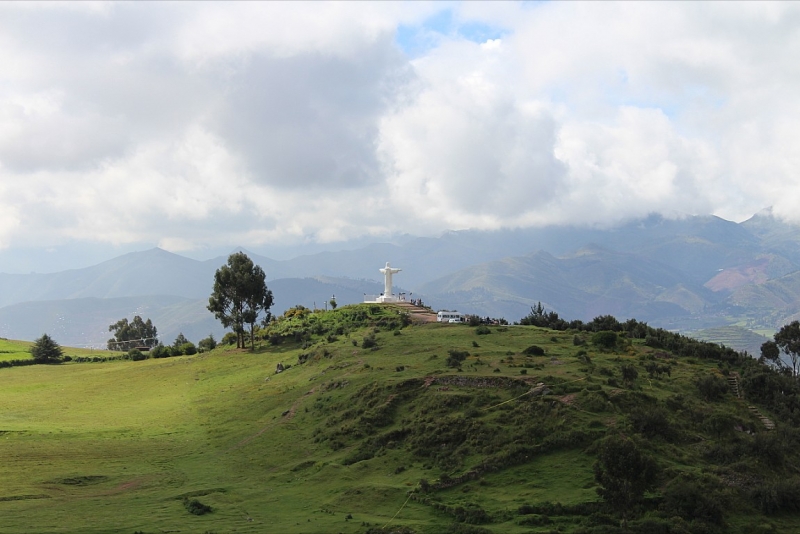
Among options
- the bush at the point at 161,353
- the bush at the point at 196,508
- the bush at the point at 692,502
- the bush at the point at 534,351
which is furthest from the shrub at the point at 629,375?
the bush at the point at 161,353

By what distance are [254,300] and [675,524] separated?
77301 mm

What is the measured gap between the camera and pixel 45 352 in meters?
109

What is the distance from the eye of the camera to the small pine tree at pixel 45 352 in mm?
108188

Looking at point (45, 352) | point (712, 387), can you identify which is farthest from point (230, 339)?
point (712, 387)

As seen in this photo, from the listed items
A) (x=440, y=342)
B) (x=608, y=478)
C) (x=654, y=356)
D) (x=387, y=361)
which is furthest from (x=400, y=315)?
(x=608, y=478)

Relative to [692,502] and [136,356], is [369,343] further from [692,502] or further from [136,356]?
[136,356]

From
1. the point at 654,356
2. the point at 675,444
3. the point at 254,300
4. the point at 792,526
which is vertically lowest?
the point at 792,526

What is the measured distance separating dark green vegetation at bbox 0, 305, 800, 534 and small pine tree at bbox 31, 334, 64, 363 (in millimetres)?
41855

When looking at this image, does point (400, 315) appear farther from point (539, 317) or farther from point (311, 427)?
point (311, 427)

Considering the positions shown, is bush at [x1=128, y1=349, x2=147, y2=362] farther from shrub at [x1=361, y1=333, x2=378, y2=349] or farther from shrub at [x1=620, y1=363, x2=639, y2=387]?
shrub at [x1=620, y1=363, x2=639, y2=387]

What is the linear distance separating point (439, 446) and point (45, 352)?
92017 mm

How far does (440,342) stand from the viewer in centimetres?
6956

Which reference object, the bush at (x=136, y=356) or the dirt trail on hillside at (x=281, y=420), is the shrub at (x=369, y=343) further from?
the bush at (x=136, y=356)

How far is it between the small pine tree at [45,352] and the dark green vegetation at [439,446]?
4186 centimetres
